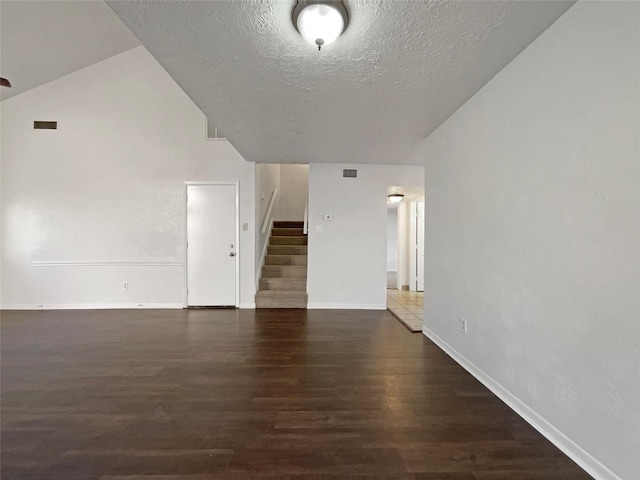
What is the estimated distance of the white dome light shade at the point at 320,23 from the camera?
141 cm

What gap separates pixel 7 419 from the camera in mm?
1762

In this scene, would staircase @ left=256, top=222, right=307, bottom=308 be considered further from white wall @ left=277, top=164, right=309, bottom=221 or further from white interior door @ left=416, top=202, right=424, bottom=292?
white interior door @ left=416, top=202, right=424, bottom=292

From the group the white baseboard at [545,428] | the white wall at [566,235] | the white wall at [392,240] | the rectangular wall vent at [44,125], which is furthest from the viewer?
the white wall at [392,240]

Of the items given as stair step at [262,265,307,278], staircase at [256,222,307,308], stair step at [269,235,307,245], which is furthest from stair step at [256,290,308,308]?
stair step at [269,235,307,245]

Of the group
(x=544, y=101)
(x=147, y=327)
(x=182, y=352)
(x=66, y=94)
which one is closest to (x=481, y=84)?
(x=544, y=101)

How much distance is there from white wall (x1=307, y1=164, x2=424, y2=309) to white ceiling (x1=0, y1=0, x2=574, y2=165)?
980 millimetres

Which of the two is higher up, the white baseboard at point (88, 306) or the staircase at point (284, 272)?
the staircase at point (284, 272)

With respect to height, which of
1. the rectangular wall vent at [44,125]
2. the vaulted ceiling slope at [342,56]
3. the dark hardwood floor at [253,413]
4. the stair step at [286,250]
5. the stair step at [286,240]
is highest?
the rectangular wall vent at [44,125]

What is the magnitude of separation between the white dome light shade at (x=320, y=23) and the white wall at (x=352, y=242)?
3.06 m

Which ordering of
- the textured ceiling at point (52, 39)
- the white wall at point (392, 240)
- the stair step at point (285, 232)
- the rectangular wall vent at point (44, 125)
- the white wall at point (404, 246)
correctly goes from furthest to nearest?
1. the white wall at point (392, 240)
2. the white wall at point (404, 246)
3. the stair step at point (285, 232)
4. the rectangular wall vent at point (44, 125)
5. the textured ceiling at point (52, 39)

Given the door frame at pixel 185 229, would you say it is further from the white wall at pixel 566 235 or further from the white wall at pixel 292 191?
the white wall at pixel 566 235

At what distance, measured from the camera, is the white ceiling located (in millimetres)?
1477

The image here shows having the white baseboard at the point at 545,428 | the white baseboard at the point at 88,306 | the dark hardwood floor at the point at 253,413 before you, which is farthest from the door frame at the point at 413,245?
the white baseboard at the point at 88,306

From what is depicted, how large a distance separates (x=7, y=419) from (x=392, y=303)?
15.4 feet
